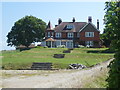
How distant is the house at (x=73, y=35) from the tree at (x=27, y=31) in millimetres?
4484

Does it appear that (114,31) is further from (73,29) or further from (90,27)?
(73,29)

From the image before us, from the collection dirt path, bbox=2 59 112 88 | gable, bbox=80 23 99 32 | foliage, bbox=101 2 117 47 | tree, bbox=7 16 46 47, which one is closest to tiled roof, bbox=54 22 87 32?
gable, bbox=80 23 99 32

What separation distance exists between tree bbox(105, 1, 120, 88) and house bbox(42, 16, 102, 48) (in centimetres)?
5238

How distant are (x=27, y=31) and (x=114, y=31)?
196 ft

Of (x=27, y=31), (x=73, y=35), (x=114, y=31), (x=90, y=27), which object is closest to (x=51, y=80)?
(x=114, y=31)

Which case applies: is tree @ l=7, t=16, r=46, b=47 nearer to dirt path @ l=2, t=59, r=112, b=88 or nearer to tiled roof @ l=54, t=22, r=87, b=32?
tiled roof @ l=54, t=22, r=87, b=32

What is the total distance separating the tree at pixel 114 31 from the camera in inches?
309

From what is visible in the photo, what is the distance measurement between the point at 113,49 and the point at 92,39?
53.6 metres

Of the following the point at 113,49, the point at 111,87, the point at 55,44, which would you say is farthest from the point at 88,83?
the point at 55,44

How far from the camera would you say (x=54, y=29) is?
64.0 m

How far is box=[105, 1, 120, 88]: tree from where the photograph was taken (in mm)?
7848

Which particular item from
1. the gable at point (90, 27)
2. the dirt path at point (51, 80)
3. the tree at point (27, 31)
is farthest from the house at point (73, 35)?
the dirt path at point (51, 80)

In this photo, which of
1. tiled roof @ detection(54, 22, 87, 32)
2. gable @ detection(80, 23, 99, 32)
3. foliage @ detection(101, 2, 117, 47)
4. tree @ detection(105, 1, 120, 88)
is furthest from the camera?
tiled roof @ detection(54, 22, 87, 32)

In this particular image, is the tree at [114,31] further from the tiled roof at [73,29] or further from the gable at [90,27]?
the tiled roof at [73,29]
